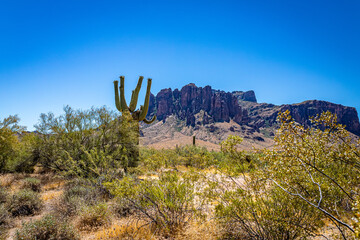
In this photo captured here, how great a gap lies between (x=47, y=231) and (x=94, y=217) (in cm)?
112

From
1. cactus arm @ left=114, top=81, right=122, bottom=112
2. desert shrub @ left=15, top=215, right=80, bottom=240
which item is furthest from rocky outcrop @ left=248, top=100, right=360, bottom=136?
desert shrub @ left=15, top=215, right=80, bottom=240

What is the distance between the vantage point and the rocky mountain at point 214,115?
99.2m

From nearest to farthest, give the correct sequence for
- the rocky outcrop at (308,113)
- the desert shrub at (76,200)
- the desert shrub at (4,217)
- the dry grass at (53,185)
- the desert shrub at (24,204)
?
the desert shrub at (4,217), the desert shrub at (76,200), the desert shrub at (24,204), the dry grass at (53,185), the rocky outcrop at (308,113)

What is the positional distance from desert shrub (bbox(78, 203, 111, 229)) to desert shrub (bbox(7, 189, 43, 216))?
246cm

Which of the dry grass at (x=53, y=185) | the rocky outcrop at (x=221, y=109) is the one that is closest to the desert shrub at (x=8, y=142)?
the dry grass at (x=53, y=185)

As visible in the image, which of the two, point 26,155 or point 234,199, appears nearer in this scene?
point 234,199

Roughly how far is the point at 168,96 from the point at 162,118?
19804 millimetres

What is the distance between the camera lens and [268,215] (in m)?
3.53

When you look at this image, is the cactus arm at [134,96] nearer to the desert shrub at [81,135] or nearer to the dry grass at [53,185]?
the desert shrub at [81,135]

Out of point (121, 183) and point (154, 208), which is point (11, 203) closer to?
point (121, 183)

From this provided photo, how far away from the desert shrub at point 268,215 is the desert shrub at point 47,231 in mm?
3544

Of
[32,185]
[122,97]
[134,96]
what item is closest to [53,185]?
[32,185]

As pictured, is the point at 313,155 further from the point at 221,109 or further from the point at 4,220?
the point at 221,109

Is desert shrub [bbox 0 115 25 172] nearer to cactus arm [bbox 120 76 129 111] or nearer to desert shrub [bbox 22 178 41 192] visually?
desert shrub [bbox 22 178 41 192]
